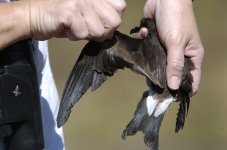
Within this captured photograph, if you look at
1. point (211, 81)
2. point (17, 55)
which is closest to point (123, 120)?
point (211, 81)

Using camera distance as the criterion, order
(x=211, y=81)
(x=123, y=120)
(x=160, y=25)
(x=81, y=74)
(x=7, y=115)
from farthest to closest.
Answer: (x=211, y=81)
(x=123, y=120)
(x=160, y=25)
(x=81, y=74)
(x=7, y=115)

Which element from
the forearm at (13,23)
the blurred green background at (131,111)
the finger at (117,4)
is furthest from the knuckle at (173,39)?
the blurred green background at (131,111)

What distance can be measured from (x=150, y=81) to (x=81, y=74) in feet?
0.62

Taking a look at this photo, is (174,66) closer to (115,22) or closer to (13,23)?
(115,22)

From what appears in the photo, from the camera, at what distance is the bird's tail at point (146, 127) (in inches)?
67.9

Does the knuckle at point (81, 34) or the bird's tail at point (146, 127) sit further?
the bird's tail at point (146, 127)

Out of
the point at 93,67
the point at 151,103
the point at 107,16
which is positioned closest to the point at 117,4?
the point at 107,16

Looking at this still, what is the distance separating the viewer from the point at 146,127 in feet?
5.76

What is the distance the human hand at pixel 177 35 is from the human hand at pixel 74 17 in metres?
0.26

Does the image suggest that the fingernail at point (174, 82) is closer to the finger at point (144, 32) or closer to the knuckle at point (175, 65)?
the knuckle at point (175, 65)

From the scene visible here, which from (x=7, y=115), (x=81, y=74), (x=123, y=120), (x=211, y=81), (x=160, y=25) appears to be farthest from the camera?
(x=211, y=81)

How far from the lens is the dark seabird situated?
5.71 ft

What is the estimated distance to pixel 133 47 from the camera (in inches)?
71.0

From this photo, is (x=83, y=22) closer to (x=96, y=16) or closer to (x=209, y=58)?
(x=96, y=16)
